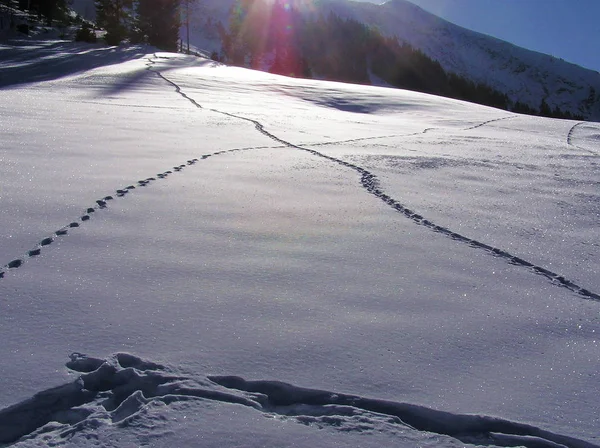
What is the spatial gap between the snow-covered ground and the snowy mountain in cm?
8152

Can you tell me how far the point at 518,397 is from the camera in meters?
1.44

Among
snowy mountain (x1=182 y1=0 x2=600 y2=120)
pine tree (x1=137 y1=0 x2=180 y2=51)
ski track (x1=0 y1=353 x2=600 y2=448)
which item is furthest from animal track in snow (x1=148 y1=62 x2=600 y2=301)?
snowy mountain (x1=182 y1=0 x2=600 y2=120)

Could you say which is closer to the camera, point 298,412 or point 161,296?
point 298,412

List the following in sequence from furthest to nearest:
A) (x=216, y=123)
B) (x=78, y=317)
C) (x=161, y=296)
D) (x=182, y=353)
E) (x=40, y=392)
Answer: (x=216, y=123), (x=161, y=296), (x=78, y=317), (x=182, y=353), (x=40, y=392)

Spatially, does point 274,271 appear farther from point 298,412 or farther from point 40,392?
point 40,392

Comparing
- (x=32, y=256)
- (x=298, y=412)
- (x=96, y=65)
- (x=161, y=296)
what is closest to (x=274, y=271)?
(x=161, y=296)

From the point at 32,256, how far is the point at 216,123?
433 cm

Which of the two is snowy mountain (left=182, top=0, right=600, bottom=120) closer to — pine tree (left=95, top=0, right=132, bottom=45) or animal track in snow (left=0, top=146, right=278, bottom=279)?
pine tree (left=95, top=0, right=132, bottom=45)

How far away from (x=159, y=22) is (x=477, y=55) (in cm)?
10948

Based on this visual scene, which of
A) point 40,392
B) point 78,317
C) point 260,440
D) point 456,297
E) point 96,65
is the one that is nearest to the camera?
point 260,440

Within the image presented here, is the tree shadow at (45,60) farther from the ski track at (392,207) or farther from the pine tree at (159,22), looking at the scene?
the pine tree at (159,22)

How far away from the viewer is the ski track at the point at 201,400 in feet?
4.24

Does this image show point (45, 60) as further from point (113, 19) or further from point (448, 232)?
point (448, 232)

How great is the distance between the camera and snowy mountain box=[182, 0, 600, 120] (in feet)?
319
